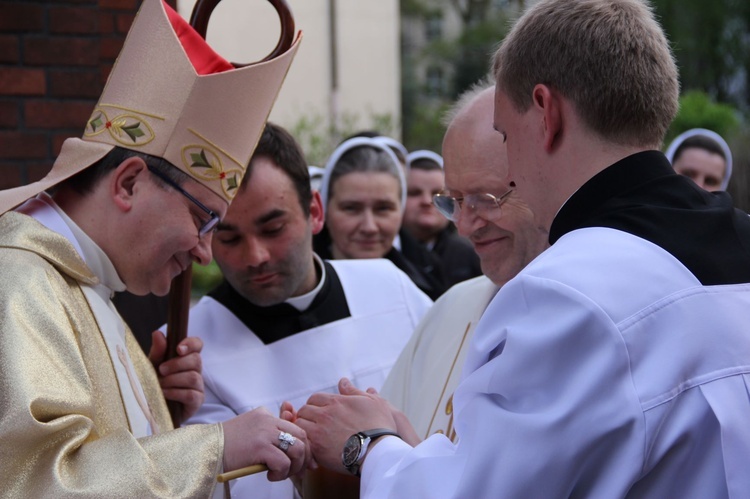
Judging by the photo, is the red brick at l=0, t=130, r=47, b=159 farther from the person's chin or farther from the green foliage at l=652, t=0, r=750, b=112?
the green foliage at l=652, t=0, r=750, b=112

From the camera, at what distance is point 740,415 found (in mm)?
1777

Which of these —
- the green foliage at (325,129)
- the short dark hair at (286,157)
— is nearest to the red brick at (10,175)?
the short dark hair at (286,157)

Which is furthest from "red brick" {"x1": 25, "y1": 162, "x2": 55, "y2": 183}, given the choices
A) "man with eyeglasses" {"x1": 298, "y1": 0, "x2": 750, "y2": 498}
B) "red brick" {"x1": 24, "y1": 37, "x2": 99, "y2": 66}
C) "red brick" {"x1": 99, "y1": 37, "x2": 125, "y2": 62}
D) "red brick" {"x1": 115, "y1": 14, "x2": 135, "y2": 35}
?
"man with eyeglasses" {"x1": 298, "y1": 0, "x2": 750, "y2": 498}

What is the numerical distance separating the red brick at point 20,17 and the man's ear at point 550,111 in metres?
2.88

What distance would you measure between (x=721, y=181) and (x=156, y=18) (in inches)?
171

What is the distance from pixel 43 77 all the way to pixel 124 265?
1.92 metres

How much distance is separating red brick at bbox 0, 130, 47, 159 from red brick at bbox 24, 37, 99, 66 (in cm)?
31

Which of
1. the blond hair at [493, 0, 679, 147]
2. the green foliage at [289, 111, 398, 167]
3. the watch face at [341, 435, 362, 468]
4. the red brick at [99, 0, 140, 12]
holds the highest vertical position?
the blond hair at [493, 0, 679, 147]

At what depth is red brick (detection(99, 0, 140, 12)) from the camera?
441 centimetres

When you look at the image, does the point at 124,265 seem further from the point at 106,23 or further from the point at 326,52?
the point at 326,52

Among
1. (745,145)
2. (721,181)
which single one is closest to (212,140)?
(721,181)

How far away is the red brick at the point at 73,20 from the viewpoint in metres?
4.27

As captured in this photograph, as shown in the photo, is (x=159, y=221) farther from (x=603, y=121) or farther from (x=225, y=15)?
(x=225, y=15)

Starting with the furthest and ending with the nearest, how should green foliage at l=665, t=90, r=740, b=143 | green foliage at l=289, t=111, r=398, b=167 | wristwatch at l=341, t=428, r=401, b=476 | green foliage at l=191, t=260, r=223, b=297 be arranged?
green foliage at l=665, t=90, r=740, b=143 < green foliage at l=289, t=111, r=398, b=167 < green foliage at l=191, t=260, r=223, b=297 < wristwatch at l=341, t=428, r=401, b=476
